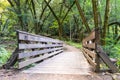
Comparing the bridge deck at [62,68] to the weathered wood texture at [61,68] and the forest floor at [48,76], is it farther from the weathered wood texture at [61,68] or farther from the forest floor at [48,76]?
the forest floor at [48,76]

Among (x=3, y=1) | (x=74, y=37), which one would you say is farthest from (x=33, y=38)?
(x=74, y=37)

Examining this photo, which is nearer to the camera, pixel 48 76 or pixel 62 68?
pixel 48 76

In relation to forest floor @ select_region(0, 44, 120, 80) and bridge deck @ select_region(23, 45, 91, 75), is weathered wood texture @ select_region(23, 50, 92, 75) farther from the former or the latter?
forest floor @ select_region(0, 44, 120, 80)

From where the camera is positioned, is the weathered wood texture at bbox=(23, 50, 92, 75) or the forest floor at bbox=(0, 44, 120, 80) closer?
the forest floor at bbox=(0, 44, 120, 80)

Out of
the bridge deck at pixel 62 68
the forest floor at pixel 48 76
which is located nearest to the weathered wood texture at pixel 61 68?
the bridge deck at pixel 62 68

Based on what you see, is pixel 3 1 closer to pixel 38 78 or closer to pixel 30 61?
pixel 30 61

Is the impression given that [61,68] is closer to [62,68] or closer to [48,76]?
[62,68]

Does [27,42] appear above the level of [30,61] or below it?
above

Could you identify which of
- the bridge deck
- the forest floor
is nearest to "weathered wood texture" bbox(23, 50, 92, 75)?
the bridge deck

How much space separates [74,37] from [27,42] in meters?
25.2

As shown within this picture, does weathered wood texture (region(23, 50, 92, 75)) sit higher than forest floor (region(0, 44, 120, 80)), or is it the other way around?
forest floor (region(0, 44, 120, 80))

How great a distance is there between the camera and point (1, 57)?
6680 millimetres

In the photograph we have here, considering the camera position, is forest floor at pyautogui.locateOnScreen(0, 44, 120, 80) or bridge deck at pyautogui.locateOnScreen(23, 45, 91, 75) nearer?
forest floor at pyautogui.locateOnScreen(0, 44, 120, 80)

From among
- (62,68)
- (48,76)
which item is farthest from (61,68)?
(48,76)
